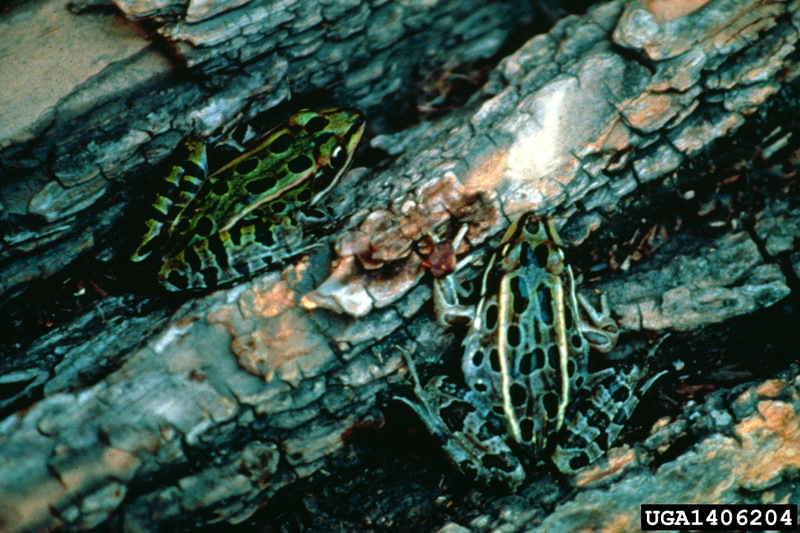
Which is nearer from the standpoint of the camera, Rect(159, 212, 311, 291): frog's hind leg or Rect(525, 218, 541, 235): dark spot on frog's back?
Rect(525, 218, 541, 235): dark spot on frog's back

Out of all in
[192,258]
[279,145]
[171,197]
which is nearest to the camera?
[192,258]

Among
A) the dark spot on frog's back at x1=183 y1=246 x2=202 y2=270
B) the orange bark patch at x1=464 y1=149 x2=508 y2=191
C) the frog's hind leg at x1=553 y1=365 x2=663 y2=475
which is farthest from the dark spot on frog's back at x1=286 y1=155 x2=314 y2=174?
the frog's hind leg at x1=553 y1=365 x2=663 y2=475

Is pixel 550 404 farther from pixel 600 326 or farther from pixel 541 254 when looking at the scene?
pixel 541 254

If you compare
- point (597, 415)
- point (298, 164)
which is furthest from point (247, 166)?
point (597, 415)

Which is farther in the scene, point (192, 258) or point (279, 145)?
point (279, 145)

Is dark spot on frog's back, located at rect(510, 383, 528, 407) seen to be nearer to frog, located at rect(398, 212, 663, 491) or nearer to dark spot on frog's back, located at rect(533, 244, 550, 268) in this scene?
frog, located at rect(398, 212, 663, 491)

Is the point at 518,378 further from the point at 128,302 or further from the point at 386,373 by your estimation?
the point at 128,302

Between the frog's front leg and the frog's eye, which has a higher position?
the frog's eye

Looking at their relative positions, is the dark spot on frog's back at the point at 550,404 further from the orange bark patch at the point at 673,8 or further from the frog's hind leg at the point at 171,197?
the frog's hind leg at the point at 171,197
